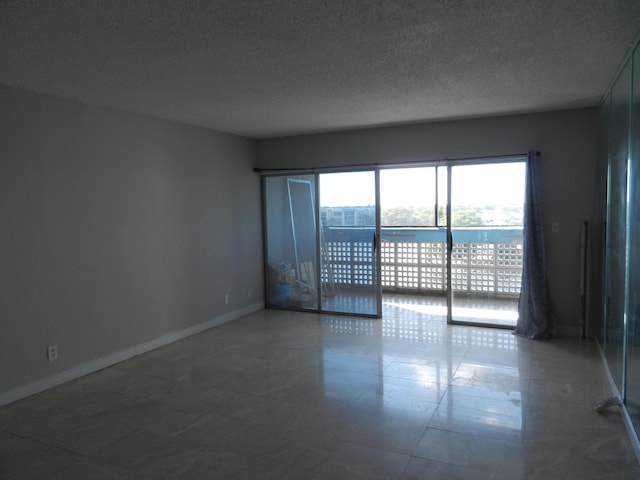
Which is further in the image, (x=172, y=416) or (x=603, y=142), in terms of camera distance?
(x=603, y=142)

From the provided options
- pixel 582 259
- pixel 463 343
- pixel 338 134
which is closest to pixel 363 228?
pixel 338 134

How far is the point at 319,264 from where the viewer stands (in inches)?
231

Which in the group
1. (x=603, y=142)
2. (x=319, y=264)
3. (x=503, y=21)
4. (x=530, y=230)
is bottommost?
(x=319, y=264)

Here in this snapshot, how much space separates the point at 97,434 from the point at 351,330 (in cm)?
289

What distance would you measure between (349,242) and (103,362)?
10.1 ft

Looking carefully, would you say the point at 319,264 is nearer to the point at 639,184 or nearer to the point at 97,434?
the point at 97,434

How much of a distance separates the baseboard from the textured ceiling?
2225 millimetres

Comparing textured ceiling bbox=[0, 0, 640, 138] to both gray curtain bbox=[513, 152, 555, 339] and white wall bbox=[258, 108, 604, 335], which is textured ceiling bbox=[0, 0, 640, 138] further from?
gray curtain bbox=[513, 152, 555, 339]

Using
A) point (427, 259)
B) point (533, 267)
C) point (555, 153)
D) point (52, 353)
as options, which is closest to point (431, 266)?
point (427, 259)

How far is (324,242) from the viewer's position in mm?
5840

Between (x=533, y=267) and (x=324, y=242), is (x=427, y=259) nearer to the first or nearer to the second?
(x=324, y=242)

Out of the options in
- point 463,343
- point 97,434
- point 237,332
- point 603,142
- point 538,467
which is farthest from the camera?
point 237,332

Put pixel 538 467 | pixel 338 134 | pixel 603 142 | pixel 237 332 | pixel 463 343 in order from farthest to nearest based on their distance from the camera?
pixel 338 134 < pixel 237 332 < pixel 463 343 < pixel 603 142 < pixel 538 467

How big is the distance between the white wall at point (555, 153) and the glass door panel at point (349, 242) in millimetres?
765
